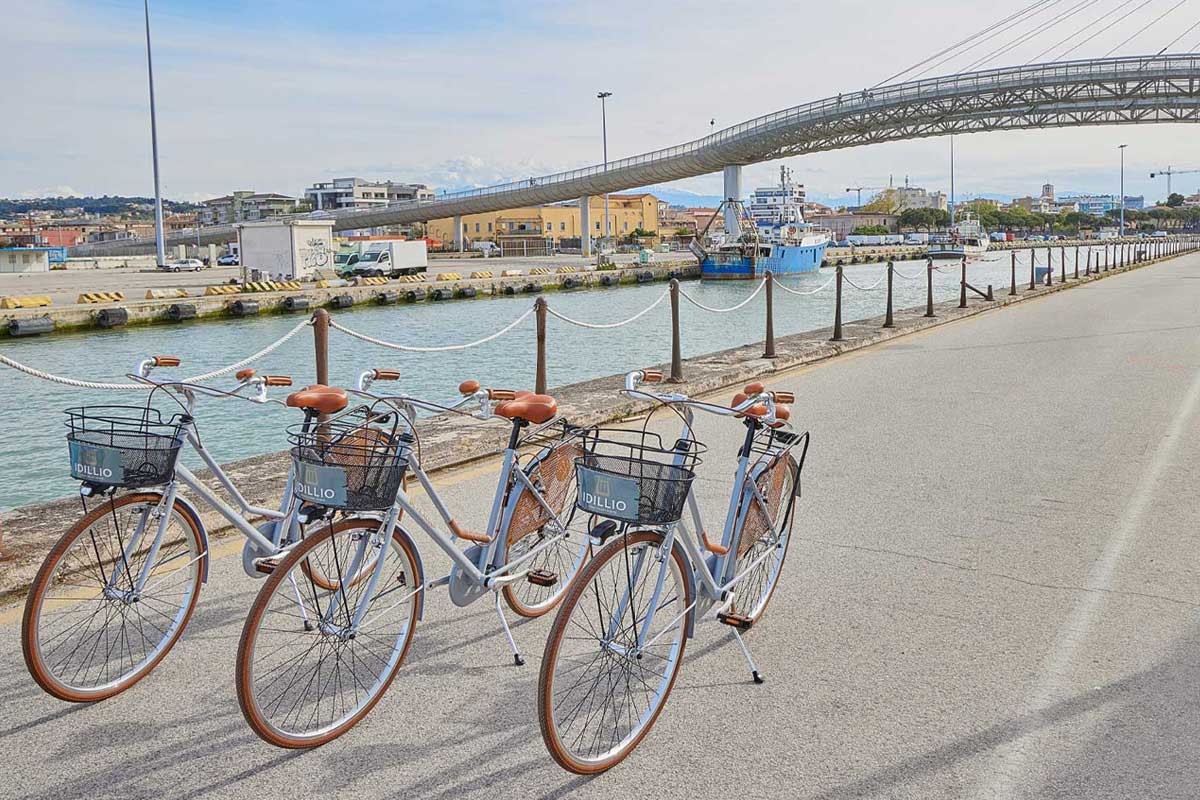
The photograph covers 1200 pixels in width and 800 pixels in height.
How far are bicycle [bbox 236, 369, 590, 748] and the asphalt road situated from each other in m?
0.15

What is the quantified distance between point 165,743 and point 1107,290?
98.9 feet

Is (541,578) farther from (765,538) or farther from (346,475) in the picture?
(346,475)

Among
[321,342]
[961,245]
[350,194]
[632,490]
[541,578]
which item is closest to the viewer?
[632,490]

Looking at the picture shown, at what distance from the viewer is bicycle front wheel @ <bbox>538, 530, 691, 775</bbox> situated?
328 cm

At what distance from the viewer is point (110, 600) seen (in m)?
3.99

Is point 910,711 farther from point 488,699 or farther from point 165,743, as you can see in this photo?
point 165,743

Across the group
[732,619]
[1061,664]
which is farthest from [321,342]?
[1061,664]

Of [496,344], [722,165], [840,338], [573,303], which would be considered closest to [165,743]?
[840,338]

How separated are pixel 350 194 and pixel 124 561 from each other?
549 feet

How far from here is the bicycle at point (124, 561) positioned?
3744 millimetres

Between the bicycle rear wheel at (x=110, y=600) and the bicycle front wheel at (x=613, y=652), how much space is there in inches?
63.0

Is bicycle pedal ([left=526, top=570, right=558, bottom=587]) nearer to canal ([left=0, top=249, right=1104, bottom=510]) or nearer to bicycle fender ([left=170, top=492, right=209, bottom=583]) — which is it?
bicycle fender ([left=170, top=492, right=209, bottom=583])

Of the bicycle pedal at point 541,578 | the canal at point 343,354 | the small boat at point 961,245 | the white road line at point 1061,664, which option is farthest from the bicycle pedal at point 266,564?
the small boat at point 961,245

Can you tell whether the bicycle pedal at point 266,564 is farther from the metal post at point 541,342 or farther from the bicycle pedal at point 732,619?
the metal post at point 541,342
